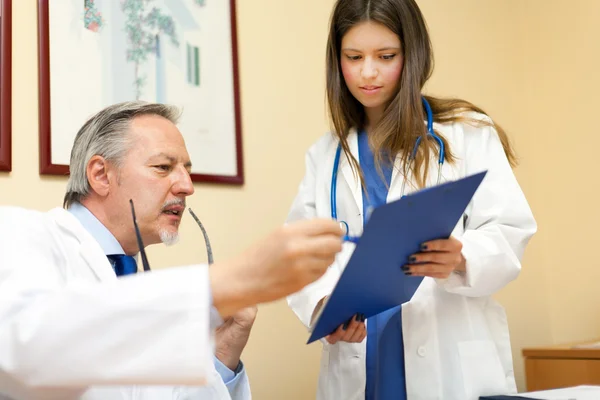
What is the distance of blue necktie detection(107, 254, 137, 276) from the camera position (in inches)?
50.7

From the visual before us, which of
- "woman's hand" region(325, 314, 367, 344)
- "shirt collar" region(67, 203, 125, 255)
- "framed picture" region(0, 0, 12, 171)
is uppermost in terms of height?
"framed picture" region(0, 0, 12, 171)

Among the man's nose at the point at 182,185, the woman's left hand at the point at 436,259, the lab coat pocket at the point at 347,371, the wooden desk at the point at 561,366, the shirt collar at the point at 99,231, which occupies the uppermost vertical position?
the man's nose at the point at 182,185

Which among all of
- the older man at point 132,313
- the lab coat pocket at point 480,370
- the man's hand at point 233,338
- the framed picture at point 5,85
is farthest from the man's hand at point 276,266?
the framed picture at point 5,85

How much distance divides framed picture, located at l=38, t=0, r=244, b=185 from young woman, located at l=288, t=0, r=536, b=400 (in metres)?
0.36

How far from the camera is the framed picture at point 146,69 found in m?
1.72

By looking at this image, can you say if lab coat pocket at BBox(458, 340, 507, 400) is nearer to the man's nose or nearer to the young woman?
the young woman

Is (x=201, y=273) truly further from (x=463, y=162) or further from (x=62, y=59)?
(x=62, y=59)

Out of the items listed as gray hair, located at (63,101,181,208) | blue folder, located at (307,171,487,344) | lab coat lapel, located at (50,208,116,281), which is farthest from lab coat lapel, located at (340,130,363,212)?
lab coat lapel, located at (50,208,116,281)

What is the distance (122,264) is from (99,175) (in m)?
0.17

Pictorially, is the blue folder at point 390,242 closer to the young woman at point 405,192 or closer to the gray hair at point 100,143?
the young woman at point 405,192

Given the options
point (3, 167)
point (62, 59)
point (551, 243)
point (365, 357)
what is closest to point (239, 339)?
point (365, 357)

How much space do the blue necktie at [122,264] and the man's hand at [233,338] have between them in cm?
20

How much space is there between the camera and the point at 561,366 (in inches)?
84.4

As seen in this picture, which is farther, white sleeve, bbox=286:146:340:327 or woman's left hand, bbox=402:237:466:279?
white sleeve, bbox=286:146:340:327
